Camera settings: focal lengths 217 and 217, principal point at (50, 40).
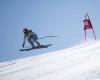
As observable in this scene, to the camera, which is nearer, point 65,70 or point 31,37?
point 65,70

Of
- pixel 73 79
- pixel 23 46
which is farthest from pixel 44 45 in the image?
pixel 73 79

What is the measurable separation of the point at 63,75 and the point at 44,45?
50.3 feet

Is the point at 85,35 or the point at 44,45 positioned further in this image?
the point at 44,45

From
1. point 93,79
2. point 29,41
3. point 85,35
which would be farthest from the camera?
point 29,41

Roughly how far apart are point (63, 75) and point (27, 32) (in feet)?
51.3

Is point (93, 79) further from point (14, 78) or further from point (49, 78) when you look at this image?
point (14, 78)

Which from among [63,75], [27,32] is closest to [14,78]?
[63,75]

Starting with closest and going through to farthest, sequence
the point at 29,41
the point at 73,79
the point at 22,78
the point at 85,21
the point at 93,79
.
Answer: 1. the point at 93,79
2. the point at 73,79
3. the point at 22,78
4. the point at 85,21
5. the point at 29,41

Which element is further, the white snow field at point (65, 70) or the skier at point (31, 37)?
the skier at point (31, 37)

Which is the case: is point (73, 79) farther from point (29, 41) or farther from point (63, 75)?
point (29, 41)

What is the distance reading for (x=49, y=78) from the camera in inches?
187

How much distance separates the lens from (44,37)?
20531 mm

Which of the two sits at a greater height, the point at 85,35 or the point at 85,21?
the point at 85,21

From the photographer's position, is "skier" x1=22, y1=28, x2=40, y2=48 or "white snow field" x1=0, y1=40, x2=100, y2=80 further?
"skier" x1=22, y1=28, x2=40, y2=48
